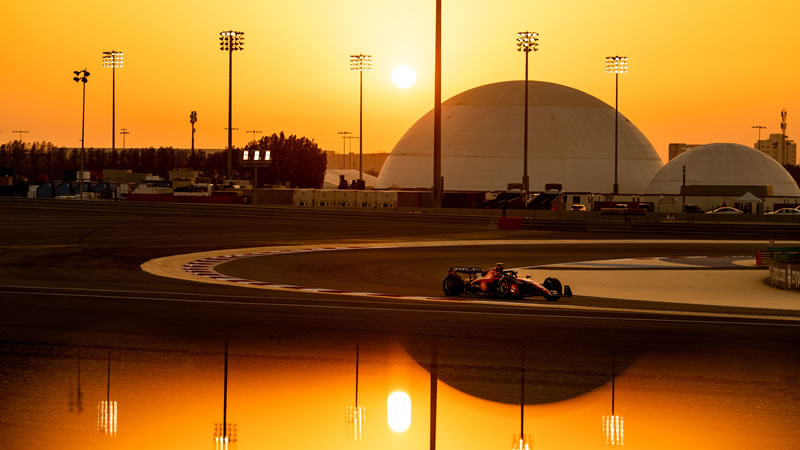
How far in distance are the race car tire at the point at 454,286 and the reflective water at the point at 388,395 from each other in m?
9.35

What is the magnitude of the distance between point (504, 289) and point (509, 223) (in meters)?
41.4

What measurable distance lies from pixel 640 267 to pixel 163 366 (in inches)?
1071

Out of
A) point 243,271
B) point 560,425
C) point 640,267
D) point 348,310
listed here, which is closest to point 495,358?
point 560,425

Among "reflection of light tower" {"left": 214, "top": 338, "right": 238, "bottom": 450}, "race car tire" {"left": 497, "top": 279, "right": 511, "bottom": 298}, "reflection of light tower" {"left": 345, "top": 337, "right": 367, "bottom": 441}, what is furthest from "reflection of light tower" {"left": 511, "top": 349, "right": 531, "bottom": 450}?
"race car tire" {"left": 497, "top": 279, "right": 511, "bottom": 298}

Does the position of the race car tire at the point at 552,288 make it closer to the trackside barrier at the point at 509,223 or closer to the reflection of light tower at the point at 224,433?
the reflection of light tower at the point at 224,433

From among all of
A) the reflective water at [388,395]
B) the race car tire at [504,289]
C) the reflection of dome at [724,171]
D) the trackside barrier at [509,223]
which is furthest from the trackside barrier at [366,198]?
the reflective water at [388,395]

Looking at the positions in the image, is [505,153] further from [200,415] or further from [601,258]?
[200,415]

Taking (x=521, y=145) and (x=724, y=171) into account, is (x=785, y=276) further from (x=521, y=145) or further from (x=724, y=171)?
(x=521, y=145)

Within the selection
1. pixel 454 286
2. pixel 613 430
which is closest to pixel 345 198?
pixel 454 286

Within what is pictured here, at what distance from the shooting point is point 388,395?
11.9 metres

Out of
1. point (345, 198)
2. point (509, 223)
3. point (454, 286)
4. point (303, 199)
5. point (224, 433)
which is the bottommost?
point (224, 433)

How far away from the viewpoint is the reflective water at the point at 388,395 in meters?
9.84

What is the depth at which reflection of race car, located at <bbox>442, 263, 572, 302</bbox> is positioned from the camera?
24.2 m

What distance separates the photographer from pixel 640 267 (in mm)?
37844
